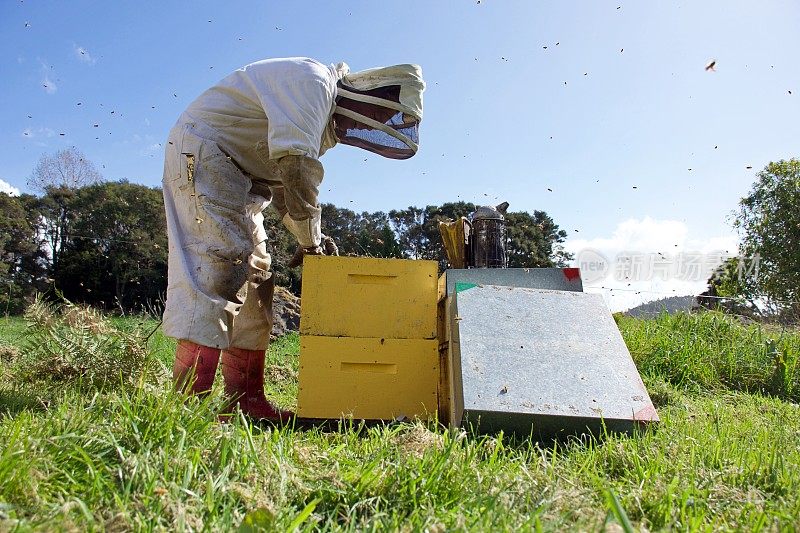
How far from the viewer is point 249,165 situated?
113 inches

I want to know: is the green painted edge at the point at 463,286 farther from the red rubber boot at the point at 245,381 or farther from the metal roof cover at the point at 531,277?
the red rubber boot at the point at 245,381

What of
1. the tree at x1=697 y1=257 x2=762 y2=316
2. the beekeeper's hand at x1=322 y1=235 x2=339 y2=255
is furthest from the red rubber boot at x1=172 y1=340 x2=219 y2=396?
the tree at x1=697 y1=257 x2=762 y2=316

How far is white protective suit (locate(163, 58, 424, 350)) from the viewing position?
252 cm

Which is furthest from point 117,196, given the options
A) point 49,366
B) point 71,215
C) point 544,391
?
point 544,391

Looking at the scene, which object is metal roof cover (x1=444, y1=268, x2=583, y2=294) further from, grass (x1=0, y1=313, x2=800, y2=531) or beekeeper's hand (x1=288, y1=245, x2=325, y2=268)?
grass (x1=0, y1=313, x2=800, y2=531)

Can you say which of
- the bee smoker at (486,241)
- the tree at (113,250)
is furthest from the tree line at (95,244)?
the bee smoker at (486,241)

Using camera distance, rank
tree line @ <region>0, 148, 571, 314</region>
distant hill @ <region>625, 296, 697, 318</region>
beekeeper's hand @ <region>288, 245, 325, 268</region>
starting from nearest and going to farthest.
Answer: beekeeper's hand @ <region>288, 245, 325, 268</region> < distant hill @ <region>625, 296, 697, 318</region> < tree line @ <region>0, 148, 571, 314</region>

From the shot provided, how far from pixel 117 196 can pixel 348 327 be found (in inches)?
863

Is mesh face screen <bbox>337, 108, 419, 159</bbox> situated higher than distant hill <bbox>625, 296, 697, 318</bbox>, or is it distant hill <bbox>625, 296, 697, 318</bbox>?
mesh face screen <bbox>337, 108, 419, 159</bbox>

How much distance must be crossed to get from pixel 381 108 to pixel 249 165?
2.59ft

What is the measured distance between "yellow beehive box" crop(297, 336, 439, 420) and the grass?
67 centimetres

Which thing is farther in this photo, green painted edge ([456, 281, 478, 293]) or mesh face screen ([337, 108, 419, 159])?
mesh face screen ([337, 108, 419, 159])

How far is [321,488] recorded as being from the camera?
1329 millimetres

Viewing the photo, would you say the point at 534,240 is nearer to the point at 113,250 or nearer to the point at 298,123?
the point at 113,250
